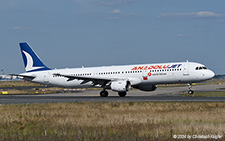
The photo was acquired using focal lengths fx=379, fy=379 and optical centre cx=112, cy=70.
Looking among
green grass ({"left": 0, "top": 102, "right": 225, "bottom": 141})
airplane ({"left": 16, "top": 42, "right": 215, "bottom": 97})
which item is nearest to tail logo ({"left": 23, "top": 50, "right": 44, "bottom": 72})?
airplane ({"left": 16, "top": 42, "right": 215, "bottom": 97})

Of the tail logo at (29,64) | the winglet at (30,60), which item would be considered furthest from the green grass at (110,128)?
the tail logo at (29,64)

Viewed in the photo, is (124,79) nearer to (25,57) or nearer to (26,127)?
(25,57)

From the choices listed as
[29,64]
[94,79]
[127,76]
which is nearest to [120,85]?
[127,76]

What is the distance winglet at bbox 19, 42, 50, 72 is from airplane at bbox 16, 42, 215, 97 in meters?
1.40

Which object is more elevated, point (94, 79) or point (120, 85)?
point (94, 79)

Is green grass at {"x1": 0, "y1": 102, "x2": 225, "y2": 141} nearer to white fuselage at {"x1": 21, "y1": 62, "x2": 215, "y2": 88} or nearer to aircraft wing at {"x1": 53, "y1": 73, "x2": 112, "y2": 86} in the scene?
white fuselage at {"x1": 21, "y1": 62, "x2": 215, "y2": 88}

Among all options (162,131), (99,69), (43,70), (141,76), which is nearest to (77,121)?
(162,131)

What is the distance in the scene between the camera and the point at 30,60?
56781 mm

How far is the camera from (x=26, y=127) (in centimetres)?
1867

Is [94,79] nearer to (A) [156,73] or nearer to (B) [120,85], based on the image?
(B) [120,85]

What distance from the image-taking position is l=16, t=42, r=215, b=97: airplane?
46.8 m

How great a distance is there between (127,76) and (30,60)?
16455 mm

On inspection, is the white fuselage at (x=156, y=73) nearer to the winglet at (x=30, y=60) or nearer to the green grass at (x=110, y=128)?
the winglet at (x=30, y=60)

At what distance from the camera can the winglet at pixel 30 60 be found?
185 feet
